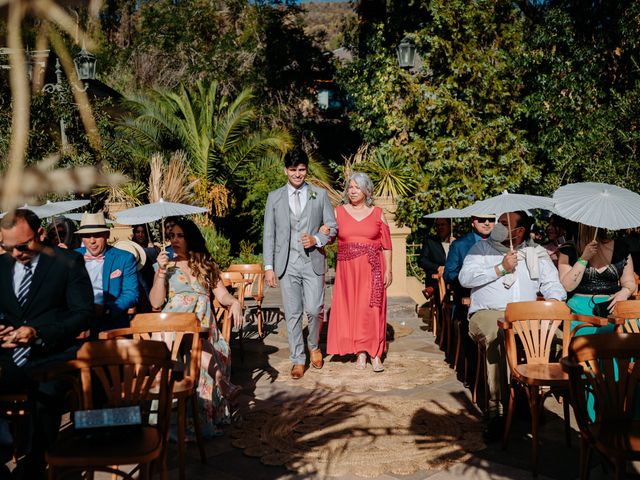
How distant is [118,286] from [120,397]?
7.58 ft

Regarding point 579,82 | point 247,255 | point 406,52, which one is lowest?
Answer: point 247,255

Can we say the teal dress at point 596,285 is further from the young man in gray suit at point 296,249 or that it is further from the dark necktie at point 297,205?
the dark necktie at point 297,205

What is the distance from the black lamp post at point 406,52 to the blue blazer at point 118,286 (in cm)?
833

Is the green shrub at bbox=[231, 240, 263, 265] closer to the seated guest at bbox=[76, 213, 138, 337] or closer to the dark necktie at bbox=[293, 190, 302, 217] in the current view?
the dark necktie at bbox=[293, 190, 302, 217]

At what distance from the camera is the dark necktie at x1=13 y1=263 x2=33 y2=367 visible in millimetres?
4059

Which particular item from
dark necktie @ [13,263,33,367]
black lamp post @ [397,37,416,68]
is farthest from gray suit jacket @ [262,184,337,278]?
black lamp post @ [397,37,416,68]

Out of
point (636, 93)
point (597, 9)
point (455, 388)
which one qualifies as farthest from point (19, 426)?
point (597, 9)

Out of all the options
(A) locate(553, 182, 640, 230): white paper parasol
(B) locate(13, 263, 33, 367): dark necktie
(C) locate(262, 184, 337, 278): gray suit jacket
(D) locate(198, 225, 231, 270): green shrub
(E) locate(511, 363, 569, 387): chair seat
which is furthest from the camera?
(D) locate(198, 225, 231, 270): green shrub

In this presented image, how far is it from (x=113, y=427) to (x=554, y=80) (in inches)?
455

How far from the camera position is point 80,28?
878 mm

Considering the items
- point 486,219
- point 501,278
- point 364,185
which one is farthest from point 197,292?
point 486,219

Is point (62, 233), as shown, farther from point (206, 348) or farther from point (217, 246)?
point (217, 246)

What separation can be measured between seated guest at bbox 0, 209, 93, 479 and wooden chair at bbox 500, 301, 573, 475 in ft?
8.93

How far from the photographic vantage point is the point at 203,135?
56.1 feet
